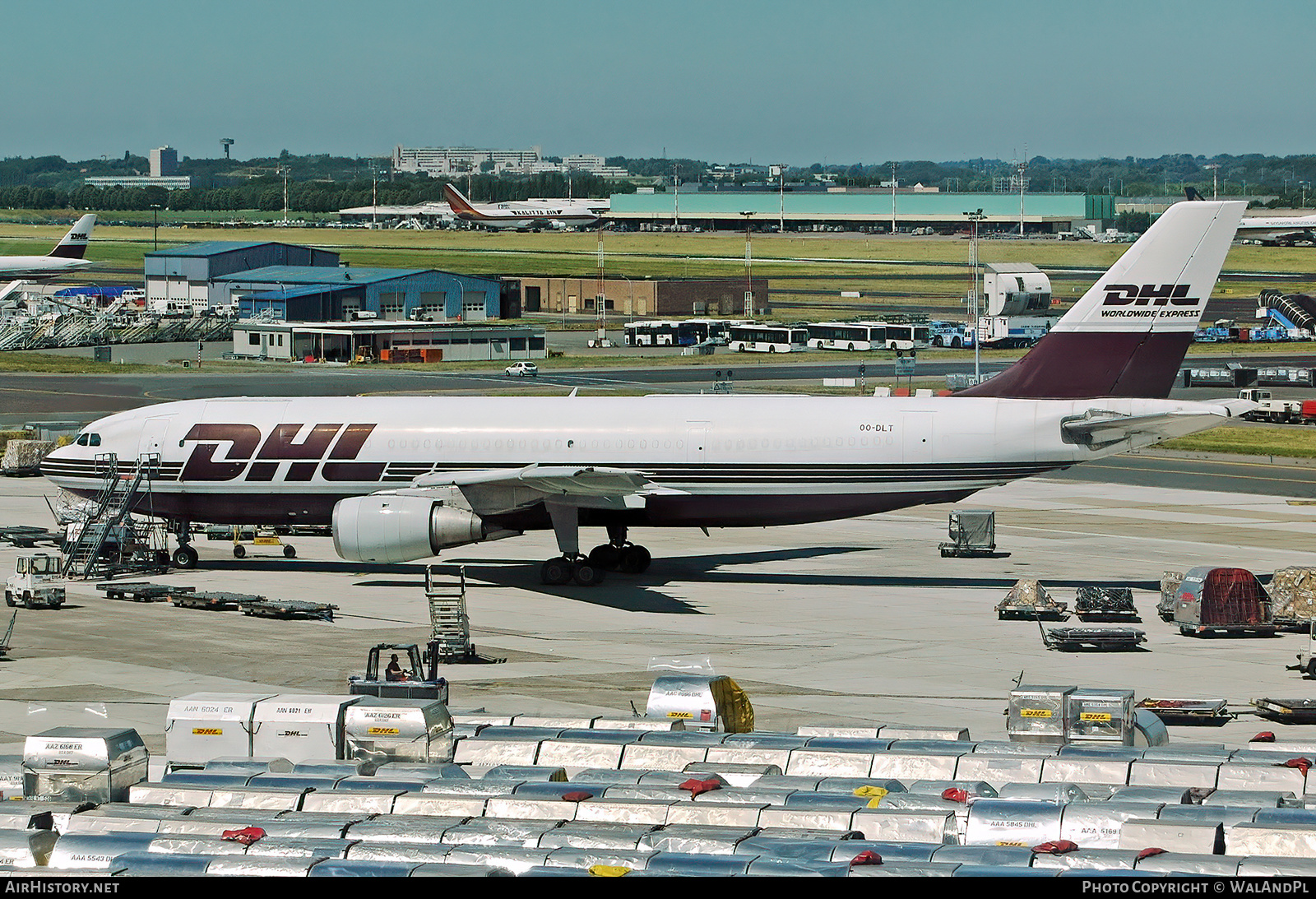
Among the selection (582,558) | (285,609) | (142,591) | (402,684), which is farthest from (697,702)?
(142,591)

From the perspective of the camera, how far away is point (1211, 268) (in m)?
48.5

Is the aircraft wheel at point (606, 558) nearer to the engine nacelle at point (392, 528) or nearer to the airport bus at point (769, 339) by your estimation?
the engine nacelle at point (392, 528)

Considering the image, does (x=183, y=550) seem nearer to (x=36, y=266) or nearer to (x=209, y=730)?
(x=209, y=730)

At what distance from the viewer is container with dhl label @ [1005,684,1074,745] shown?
2633cm

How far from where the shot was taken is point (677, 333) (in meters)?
148

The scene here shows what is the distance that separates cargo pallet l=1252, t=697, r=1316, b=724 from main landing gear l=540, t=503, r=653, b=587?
70.3 feet

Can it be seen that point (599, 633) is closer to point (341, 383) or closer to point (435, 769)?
point (435, 769)

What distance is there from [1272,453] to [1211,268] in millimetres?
34629

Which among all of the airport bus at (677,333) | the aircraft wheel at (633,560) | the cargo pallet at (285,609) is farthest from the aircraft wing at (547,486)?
the airport bus at (677,333)

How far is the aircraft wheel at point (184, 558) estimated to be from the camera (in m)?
52.3

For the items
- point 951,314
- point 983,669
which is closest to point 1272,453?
point 983,669

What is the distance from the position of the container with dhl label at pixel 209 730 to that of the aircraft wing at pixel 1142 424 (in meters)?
28.5

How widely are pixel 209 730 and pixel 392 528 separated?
19784 mm

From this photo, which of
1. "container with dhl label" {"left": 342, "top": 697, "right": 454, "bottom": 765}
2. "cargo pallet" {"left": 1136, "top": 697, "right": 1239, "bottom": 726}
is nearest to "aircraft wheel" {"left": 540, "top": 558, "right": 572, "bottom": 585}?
"cargo pallet" {"left": 1136, "top": 697, "right": 1239, "bottom": 726}
